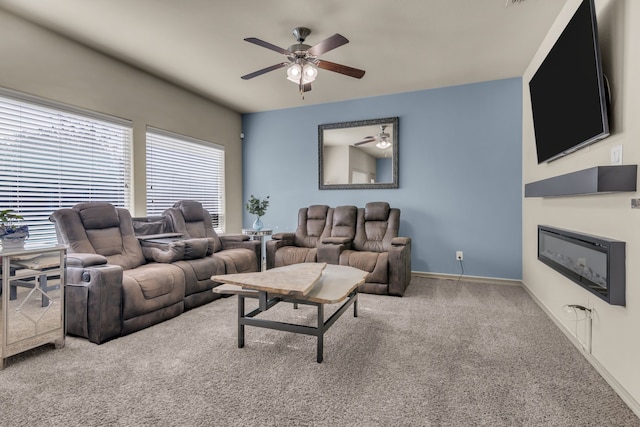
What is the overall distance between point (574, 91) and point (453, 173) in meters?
2.39

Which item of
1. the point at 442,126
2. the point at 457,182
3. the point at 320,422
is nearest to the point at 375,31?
the point at 442,126

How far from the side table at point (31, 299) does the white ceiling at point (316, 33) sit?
2.09 metres

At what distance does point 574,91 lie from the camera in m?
2.22

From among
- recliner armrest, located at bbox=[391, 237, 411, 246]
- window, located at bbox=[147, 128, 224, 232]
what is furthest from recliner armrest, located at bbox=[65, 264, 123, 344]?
recliner armrest, located at bbox=[391, 237, 411, 246]

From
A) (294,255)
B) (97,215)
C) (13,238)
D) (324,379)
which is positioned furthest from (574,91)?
(97,215)

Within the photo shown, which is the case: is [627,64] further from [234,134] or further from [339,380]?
[234,134]

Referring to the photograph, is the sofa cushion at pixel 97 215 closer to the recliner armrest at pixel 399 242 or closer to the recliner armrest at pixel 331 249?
the recliner armrest at pixel 331 249

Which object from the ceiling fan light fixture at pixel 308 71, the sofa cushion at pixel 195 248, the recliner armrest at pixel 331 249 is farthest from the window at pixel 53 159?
the recliner armrest at pixel 331 249

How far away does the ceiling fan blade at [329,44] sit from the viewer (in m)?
2.60

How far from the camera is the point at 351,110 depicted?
519 cm

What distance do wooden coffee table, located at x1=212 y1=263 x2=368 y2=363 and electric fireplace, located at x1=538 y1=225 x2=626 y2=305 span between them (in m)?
1.52

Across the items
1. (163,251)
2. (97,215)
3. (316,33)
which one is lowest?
(163,251)

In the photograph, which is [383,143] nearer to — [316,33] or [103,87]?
[316,33]

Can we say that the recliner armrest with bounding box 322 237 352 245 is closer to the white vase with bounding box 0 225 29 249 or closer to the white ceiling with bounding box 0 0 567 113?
the white ceiling with bounding box 0 0 567 113
